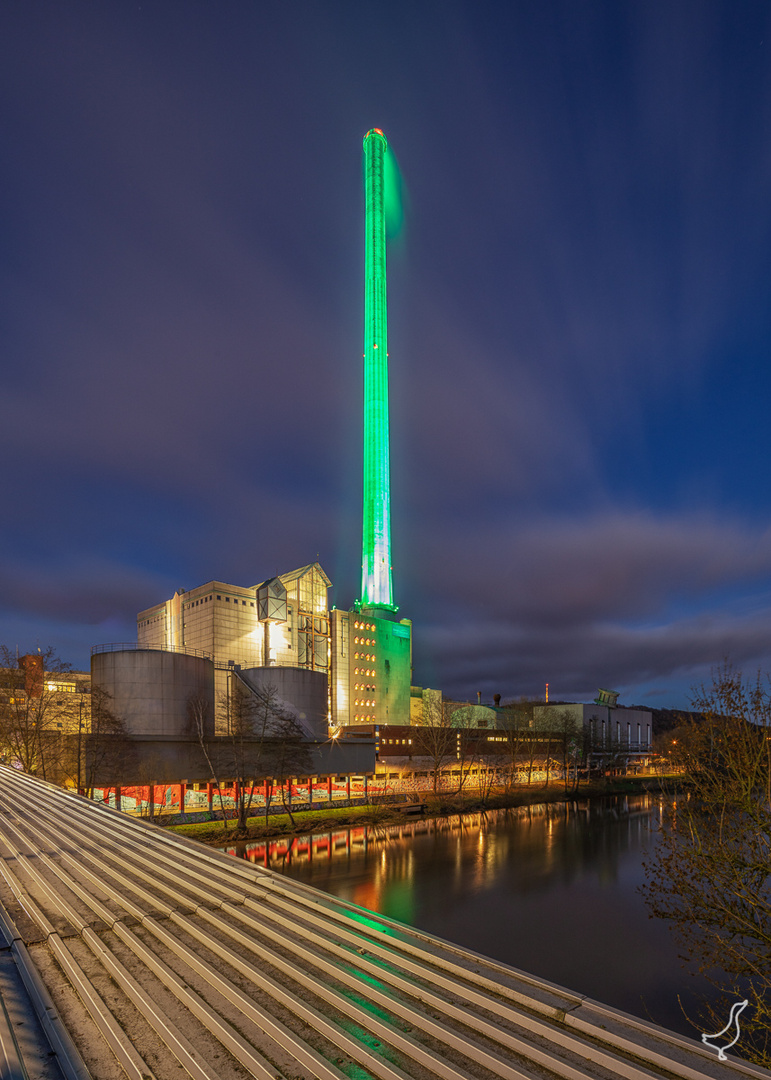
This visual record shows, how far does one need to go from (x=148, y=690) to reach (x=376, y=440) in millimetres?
81236

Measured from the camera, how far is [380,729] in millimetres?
76188

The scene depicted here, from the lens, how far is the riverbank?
133 ft

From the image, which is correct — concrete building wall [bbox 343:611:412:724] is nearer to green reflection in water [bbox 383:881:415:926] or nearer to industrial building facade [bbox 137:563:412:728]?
industrial building facade [bbox 137:563:412:728]

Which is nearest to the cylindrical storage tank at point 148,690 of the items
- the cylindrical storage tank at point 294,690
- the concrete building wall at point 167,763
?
the concrete building wall at point 167,763

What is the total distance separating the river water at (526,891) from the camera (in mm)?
21422

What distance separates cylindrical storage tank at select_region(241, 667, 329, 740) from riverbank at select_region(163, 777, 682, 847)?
11616 millimetres

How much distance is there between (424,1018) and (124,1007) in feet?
10.6

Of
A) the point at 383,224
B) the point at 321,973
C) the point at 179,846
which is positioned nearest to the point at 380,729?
the point at 179,846

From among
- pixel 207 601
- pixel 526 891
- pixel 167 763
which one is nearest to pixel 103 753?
pixel 167 763

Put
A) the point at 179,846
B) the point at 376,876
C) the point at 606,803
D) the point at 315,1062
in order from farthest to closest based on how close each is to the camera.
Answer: the point at 606,803 < the point at 376,876 < the point at 179,846 < the point at 315,1062

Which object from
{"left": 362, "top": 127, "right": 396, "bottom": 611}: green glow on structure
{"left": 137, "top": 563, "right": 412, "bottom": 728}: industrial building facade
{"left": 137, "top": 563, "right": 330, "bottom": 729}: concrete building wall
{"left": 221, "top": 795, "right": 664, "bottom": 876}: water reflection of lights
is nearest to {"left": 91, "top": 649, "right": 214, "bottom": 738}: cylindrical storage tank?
{"left": 221, "top": 795, "right": 664, "bottom": 876}: water reflection of lights

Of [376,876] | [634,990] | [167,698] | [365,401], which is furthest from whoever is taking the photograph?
[365,401]

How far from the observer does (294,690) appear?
65.2m

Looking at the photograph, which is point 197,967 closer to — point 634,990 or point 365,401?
point 634,990
